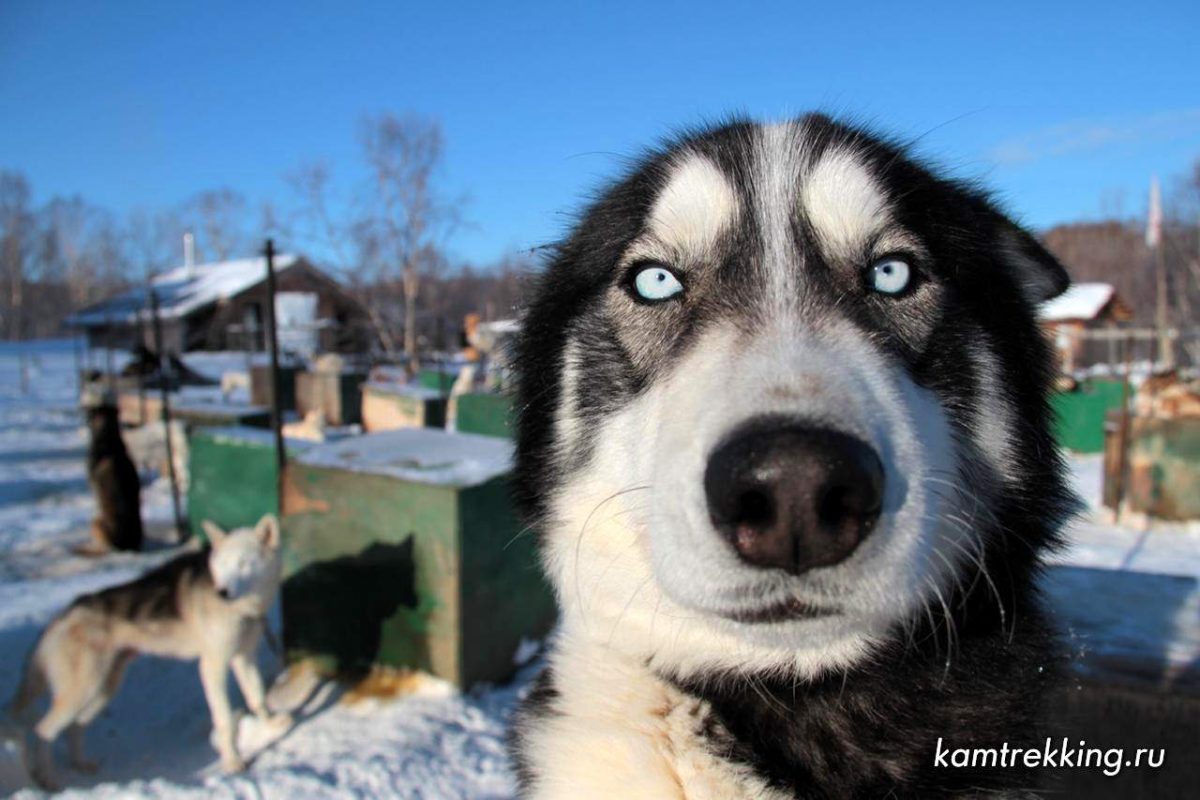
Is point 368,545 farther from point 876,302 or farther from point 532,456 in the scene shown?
point 876,302

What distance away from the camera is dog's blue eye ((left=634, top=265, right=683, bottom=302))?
6.04 ft

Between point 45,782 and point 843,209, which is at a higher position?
point 843,209

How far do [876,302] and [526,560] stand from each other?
432 cm

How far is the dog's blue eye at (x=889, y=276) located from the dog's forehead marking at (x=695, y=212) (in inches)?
14.7

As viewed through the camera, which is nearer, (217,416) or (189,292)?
(217,416)

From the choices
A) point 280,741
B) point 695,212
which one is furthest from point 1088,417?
point 695,212

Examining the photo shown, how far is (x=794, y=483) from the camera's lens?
1142 mm

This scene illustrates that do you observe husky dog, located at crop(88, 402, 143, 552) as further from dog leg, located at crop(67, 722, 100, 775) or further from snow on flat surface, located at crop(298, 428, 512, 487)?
snow on flat surface, located at crop(298, 428, 512, 487)

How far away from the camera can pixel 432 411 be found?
13.9m

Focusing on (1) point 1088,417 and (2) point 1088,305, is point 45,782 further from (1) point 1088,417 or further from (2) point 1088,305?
(2) point 1088,305

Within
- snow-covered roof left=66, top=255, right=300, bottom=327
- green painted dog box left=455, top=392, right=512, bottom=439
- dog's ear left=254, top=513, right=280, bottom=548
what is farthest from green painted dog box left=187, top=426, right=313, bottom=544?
snow-covered roof left=66, top=255, right=300, bottom=327

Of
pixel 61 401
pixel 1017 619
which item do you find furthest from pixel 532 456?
pixel 61 401

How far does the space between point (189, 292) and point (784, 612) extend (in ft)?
156

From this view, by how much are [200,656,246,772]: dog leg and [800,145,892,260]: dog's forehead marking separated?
4963 millimetres
